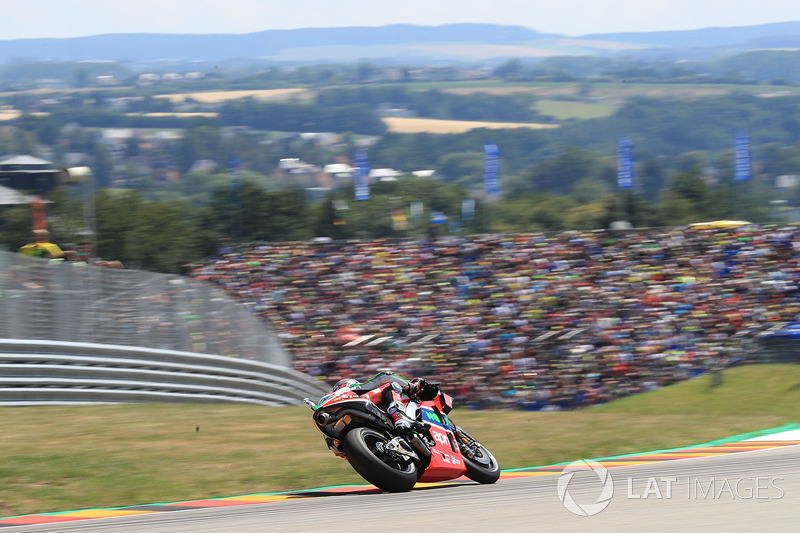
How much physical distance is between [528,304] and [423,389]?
12.4 m

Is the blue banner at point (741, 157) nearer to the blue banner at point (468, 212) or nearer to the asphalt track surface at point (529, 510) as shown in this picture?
the blue banner at point (468, 212)

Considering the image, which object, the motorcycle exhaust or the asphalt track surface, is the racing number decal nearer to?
the motorcycle exhaust

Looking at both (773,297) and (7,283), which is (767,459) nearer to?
(7,283)

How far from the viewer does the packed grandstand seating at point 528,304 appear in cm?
1644

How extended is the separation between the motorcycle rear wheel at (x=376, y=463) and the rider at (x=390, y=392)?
0.71 feet

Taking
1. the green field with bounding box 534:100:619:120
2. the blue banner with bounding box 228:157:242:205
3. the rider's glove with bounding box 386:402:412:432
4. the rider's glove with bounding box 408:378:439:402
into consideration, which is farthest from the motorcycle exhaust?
the green field with bounding box 534:100:619:120

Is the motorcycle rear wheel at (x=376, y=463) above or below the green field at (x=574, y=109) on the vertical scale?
below

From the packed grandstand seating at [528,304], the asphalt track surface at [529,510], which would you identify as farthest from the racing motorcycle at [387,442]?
the packed grandstand seating at [528,304]

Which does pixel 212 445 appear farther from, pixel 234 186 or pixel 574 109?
pixel 574 109

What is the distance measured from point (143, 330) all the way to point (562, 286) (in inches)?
394

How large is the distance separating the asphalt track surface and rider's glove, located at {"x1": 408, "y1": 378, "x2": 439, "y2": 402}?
0.72 metres

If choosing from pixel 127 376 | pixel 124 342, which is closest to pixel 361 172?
pixel 124 342

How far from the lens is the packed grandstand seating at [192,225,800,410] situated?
647 inches

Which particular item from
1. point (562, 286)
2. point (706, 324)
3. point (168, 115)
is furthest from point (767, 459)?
point (168, 115)
